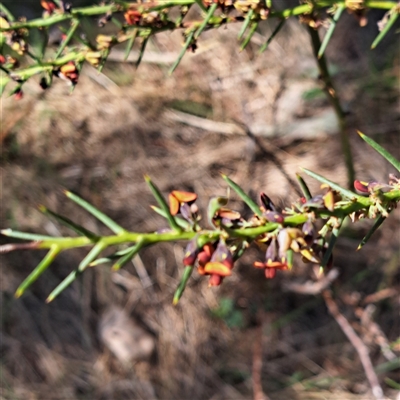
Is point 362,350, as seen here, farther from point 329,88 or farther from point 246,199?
point 246,199

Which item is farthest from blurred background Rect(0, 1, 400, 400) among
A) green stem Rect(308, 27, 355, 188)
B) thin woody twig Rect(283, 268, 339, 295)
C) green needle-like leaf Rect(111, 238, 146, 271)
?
green needle-like leaf Rect(111, 238, 146, 271)

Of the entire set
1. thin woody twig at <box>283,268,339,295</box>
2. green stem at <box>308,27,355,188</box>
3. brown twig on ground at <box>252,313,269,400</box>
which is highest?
green stem at <box>308,27,355,188</box>

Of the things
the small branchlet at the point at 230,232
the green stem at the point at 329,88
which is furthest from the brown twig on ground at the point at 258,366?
the small branchlet at the point at 230,232

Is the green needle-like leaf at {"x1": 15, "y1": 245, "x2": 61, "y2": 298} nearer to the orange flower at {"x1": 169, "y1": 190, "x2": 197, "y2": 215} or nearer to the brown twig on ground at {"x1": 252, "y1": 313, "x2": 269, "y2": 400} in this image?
the orange flower at {"x1": 169, "y1": 190, "x2": 197, "y2": 215}

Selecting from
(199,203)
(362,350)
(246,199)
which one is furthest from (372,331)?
(246,199)

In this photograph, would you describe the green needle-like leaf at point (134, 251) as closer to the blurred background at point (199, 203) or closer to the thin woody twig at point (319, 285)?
the thin woody twig at point (319, 285)

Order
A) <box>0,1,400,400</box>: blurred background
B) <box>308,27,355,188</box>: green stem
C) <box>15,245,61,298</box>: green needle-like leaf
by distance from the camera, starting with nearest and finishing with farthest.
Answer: <box>15,245,61,298</box>: green needle-like leaf → <box>308,27,355,188</box>: green stem → <box>0,1,400,400</box>: blurred background
